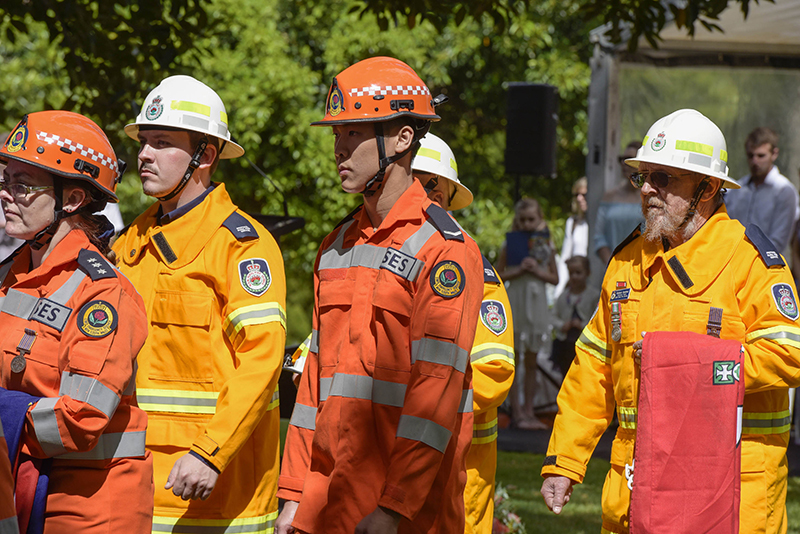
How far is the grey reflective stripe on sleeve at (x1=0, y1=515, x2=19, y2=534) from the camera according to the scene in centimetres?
257

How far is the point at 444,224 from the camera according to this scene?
3.28 metres

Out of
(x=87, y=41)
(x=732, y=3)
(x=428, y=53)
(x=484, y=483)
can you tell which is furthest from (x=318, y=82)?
(x=484, y=483)

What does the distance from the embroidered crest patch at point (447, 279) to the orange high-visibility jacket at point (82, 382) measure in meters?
1.05

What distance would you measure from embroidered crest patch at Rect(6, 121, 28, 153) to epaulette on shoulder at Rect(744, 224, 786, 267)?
2795 mm

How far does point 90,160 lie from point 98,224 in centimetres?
24

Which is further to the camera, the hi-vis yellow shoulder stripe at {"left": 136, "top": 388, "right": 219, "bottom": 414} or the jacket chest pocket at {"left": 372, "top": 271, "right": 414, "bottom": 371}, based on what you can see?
the hi-vis yellow shoulder stripe at {"left": 136, "top": 388, "right": 219, "bottom": 414}

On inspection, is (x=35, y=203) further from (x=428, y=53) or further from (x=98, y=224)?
(x=428, y=53)

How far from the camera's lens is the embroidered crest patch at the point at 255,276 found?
4.02 metres

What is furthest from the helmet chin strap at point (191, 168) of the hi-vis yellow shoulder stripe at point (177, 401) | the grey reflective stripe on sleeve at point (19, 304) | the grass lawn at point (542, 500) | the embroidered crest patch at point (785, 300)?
the grass lawn at point (542, 500)

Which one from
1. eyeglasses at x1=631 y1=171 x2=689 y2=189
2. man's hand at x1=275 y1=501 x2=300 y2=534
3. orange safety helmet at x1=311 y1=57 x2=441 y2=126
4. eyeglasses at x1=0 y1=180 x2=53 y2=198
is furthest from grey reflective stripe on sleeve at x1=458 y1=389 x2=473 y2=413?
eyeglasses at x1=0 y1=180 x2=53 y2=198

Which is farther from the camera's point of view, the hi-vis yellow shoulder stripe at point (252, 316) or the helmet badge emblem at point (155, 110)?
the helmet badge emblem at point (155, 110)

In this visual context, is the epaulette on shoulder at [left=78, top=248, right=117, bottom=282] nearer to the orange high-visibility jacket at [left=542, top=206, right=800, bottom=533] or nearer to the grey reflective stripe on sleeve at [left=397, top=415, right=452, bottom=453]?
the grey reflective stripe on sleeve at [left=397, top=415, right=452, bottom=453]

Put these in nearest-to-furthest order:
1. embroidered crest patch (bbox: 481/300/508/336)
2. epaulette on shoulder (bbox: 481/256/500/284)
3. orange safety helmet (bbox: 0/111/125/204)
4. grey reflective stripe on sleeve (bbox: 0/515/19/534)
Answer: grey reflective stripe on sleeve (bbox: 0/515/19/534) < orange safety helmet (bbox: 0/111/125/204) < embroidered crest patch (bbox: 481/300/508/336) < epaulette on shoulder (bbox: 481/256/500/284)

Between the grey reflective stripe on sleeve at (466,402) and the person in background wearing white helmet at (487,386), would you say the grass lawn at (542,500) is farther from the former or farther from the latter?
the grey reflective stripe on sleeve at (466,402)
